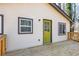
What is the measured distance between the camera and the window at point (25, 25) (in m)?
8.01

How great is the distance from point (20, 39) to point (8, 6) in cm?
145

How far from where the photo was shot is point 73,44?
9.27 m

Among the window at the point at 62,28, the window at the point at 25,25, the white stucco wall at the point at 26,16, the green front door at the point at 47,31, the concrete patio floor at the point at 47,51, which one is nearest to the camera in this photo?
the concrete patio floor at the point at 47,51

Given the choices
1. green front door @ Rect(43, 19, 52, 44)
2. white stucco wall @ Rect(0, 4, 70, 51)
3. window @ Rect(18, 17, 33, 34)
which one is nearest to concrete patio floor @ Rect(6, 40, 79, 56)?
white stucco wall @ Rect(0, 4, 70, 51)

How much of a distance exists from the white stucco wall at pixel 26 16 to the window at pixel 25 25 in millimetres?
153

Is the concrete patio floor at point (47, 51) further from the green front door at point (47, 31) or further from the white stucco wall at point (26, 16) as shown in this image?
the green front door at point (47, 31)

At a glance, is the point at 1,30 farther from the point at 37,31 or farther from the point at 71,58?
the point at 71,58

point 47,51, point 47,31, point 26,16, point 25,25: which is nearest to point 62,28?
point 47,31

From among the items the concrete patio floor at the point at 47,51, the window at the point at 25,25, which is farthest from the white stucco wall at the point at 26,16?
the concrete patio floor at the point at 47,51

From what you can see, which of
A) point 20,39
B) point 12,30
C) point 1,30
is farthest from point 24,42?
point 1,30

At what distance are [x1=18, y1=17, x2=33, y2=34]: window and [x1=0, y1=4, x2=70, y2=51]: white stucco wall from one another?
15 cm

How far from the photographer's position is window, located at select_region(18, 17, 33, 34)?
801cm

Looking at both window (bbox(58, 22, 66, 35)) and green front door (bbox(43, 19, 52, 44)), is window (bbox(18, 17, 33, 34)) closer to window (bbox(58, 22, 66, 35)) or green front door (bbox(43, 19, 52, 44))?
green front door (bbox(43, 19, 52, 44))

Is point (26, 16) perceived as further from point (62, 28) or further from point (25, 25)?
point (62, 28)
